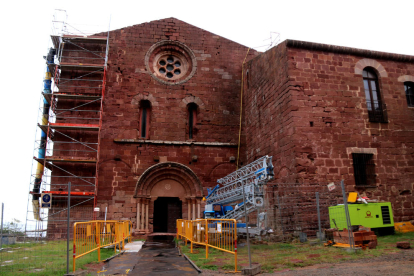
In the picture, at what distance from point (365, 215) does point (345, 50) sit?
6378 mm

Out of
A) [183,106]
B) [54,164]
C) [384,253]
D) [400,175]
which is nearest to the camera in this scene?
[384,253]

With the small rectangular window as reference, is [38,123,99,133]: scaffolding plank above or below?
above

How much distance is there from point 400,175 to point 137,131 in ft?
35.9

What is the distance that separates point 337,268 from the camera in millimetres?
6020

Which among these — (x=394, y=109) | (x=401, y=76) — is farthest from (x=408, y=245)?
(x=401, y=76)

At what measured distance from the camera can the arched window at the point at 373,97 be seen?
12734 mm

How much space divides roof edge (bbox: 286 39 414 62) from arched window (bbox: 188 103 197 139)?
6351mm

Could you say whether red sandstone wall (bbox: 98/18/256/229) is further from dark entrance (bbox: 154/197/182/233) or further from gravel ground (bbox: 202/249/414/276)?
gravel ground (bbox: 202/249/414/276)

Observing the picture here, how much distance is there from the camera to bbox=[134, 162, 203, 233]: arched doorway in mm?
15383

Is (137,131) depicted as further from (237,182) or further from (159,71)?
(237,182)

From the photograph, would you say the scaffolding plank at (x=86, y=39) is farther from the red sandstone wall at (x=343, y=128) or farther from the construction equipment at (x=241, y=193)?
the red sandstone wall at (x=343, y=128)

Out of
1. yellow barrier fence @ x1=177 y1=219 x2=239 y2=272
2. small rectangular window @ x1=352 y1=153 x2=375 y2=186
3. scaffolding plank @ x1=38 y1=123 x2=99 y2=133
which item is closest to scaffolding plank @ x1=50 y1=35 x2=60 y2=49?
scaffolding plank @ x1=38 y1=123 x2=99 y2=133

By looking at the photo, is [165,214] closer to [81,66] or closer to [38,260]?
[81,66]

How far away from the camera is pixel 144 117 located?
1678 cm
